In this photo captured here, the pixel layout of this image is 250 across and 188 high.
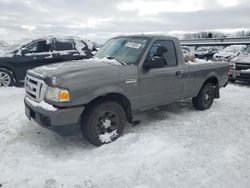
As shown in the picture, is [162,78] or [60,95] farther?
[162,78]

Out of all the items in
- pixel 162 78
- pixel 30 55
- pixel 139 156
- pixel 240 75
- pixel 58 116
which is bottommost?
pixel 139 156

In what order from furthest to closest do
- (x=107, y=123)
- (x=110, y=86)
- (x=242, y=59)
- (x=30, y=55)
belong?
(x=242, y=59) → (x=30, y=55) → (x=107, y=123) → (x=110, y=86)

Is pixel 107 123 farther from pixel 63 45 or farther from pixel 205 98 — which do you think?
pixel 63 45

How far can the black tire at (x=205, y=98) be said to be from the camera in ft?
21.6

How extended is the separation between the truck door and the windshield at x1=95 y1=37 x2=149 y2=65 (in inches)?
8.5

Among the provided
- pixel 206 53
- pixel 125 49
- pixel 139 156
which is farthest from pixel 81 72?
pixel 206 53

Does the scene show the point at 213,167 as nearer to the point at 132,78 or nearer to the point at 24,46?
the point at 132,78

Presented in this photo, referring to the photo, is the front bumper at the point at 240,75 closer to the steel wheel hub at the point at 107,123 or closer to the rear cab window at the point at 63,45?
the rear cab window at the point at 63,45

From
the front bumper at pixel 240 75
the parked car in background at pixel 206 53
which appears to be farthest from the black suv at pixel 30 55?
the parked car in background at pixel 206 53

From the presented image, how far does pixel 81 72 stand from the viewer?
424 cm

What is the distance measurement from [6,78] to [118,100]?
6.09 meters

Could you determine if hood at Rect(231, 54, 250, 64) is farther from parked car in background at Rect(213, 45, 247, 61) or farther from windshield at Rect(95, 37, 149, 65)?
windshield at Rect(95, 37, 149, 65)

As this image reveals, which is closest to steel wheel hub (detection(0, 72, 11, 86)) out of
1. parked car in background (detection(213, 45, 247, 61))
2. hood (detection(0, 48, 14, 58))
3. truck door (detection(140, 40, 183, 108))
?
hood (detection(0, 48, 14, 58))

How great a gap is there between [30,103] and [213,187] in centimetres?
300
